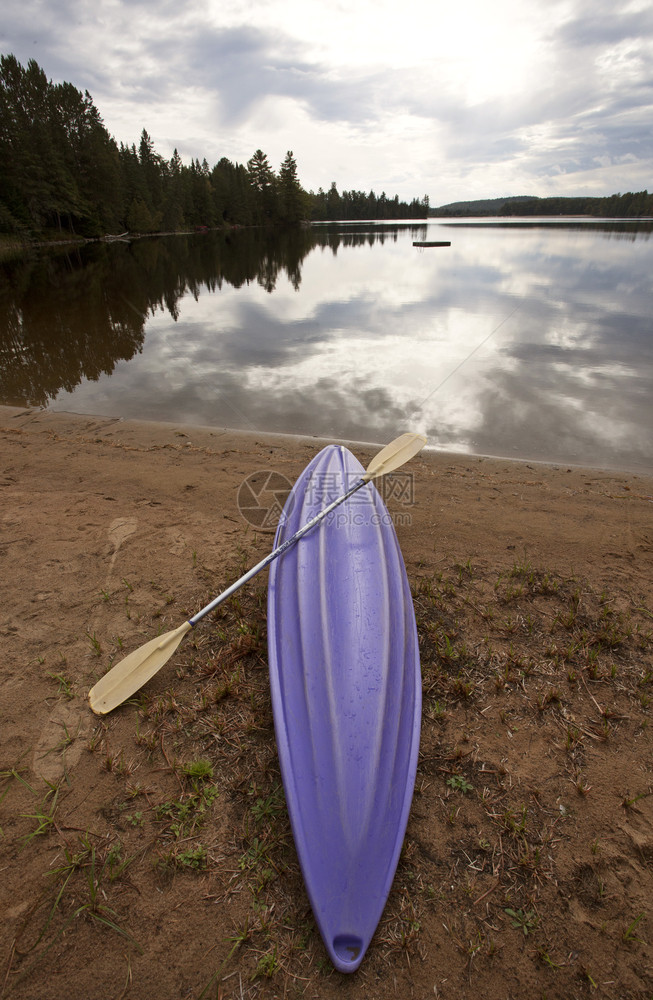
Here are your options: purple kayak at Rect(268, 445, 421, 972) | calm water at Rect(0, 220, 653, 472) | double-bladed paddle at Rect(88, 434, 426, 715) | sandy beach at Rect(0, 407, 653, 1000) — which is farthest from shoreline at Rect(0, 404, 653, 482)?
double-bladed paddle at Rect(88, 434, 426, 715)

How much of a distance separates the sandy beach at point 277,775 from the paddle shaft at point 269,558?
271 millimetres

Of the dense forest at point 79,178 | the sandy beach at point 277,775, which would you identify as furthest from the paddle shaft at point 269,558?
the dense forest at point 79,178

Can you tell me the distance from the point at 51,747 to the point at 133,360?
9.16 meters

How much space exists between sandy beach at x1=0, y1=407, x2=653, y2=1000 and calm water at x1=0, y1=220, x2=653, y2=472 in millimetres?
3171

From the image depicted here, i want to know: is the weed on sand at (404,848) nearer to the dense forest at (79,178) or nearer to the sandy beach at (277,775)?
the sandy beach at (277,775)

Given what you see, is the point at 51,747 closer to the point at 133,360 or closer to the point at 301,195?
the point at 133,360

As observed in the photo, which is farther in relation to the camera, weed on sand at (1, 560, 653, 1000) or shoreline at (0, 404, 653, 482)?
shoreline at (0, 404, 653, 482)

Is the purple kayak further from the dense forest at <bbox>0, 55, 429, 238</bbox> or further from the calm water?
the dense forest at <bbox>0, 55, 429, 238</bbox>
